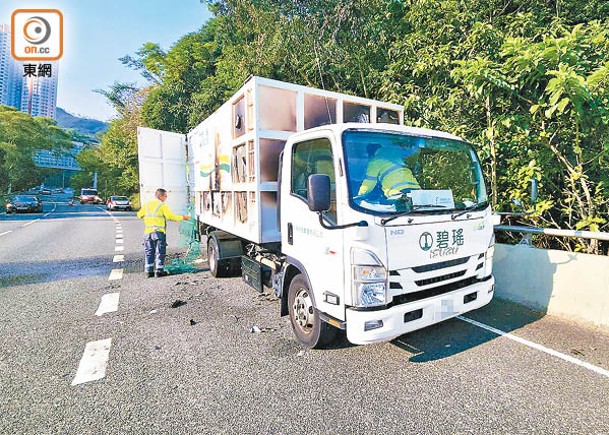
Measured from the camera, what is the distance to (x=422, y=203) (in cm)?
319

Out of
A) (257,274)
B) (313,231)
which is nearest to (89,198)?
(257,274)

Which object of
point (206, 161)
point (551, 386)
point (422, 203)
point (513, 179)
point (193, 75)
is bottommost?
point (551, 386)

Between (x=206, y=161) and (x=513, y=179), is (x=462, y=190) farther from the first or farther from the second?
(x=206, y=161)

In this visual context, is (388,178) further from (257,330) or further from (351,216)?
(257,330)

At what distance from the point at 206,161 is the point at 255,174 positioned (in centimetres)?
275

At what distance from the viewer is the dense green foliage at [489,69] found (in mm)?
4480

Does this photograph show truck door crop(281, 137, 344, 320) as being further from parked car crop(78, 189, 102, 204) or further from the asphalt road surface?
parked car crop(78, 189, 102, 204)

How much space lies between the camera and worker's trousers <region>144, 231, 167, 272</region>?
6656mm

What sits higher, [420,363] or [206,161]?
[206,161]

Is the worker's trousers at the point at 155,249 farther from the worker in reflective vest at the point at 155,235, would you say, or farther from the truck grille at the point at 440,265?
the truck grille at the point at 440,265

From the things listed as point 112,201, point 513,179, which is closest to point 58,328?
point 513,179

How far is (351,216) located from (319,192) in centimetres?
33

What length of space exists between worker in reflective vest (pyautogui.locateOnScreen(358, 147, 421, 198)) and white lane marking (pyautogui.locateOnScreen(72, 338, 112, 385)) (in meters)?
2.89

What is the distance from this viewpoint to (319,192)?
2.89 metres
